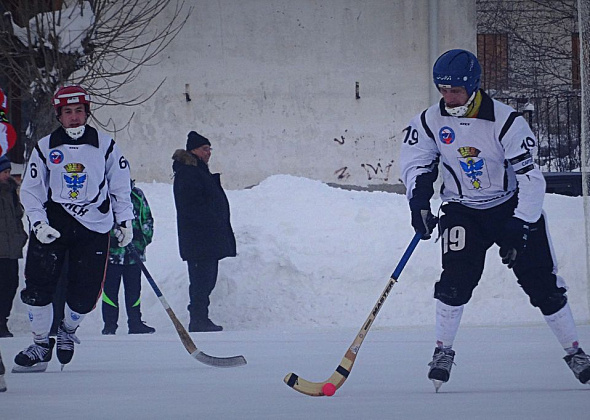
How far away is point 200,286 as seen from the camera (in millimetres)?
10156

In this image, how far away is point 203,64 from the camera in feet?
54.8

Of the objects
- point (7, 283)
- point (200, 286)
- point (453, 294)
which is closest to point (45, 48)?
point (7, 283)

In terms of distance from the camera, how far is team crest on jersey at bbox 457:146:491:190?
17.2 ft

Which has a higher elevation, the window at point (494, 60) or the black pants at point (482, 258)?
the window at point (494, 60)

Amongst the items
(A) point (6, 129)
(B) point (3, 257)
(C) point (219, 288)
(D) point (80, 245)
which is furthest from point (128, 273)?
(A) point (6, 129)

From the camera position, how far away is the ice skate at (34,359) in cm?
632

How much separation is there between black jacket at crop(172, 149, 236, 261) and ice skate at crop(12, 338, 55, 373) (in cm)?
381

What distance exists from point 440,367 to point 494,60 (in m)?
28.2

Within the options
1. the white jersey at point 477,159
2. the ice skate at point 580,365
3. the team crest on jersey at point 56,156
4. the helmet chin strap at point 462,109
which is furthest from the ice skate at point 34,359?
the ice skate at point 580,365

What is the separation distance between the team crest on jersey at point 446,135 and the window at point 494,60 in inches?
1016

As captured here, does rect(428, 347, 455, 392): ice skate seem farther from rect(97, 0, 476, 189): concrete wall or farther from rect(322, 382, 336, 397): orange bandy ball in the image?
rect(97, 0, 476, 189): concrete wall

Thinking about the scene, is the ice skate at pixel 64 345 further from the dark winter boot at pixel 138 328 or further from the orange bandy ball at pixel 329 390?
the dark winter boot at pixel 138 328

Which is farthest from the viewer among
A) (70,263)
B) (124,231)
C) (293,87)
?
(293,87)

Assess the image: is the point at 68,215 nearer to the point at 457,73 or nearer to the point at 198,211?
the point at 457,73
